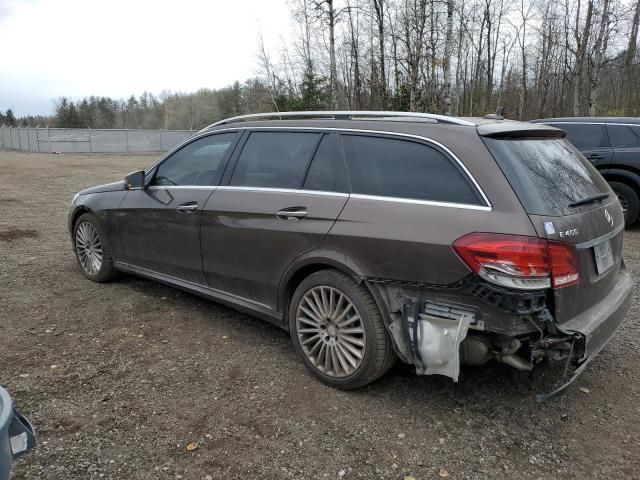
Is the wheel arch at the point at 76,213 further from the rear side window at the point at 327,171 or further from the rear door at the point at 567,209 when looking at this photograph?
the rear door at the point at 567,209

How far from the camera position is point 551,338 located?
2.67 m

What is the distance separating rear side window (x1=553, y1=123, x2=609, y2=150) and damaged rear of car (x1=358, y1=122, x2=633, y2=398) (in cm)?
599

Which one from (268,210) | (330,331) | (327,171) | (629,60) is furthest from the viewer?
(629,60)

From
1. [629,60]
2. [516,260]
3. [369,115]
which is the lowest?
[516,260]

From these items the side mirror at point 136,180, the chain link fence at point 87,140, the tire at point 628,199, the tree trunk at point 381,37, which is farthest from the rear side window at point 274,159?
the chain link fence at point 87,140

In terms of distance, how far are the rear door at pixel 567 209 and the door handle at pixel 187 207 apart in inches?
90.2

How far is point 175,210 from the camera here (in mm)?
4230

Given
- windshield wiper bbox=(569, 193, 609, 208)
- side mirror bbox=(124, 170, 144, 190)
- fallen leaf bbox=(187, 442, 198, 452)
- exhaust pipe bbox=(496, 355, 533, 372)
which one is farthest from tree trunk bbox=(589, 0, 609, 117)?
fallen leaf bbox=(187, 442, 198, 452)

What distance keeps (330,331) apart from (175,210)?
1781 millimetres

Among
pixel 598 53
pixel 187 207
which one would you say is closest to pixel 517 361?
pixel 187 207

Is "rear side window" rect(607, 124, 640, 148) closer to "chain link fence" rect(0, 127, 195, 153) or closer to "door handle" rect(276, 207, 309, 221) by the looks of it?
"door handle" rect(276, 207, 309, 221)

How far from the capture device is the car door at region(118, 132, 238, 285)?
13.5ft

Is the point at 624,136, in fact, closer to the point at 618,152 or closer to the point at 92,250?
the point at 618,152

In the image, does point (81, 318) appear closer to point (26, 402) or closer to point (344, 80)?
point (26, 402)
